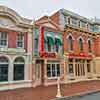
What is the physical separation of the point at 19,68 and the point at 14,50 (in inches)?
75.9

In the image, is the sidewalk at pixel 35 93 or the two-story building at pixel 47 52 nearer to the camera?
the sidewalk at pixel 35 93

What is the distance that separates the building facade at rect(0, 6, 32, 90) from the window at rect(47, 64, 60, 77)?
3.12 meters

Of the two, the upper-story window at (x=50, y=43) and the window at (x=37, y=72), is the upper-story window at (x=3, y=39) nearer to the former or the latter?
the window at (x=37, y=72)

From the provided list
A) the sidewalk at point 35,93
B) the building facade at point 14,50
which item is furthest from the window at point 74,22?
the sidewalk at point 35,93

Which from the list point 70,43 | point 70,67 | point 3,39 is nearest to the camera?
point 3,39

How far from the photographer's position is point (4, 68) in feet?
61.3

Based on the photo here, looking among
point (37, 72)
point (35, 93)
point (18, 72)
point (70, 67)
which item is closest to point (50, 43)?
point (37, 72)

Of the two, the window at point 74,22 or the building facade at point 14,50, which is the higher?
the window at point 74,22

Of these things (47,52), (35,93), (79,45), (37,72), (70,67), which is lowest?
(35,93)

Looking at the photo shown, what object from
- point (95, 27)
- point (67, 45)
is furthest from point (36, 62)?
point (95, 27)

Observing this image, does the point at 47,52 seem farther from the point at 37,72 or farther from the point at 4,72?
the point at 4,72

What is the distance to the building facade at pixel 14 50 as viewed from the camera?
18672 mm

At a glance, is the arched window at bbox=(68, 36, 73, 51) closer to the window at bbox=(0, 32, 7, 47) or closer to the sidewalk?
the sidewalk

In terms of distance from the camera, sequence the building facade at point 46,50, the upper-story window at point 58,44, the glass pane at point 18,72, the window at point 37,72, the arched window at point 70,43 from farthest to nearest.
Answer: the arched window at point 70,43 < the upper-story window at point 58,44 < the window at point 37,72 < the glass pane at point 18,72 < the building facade at point 46,50
